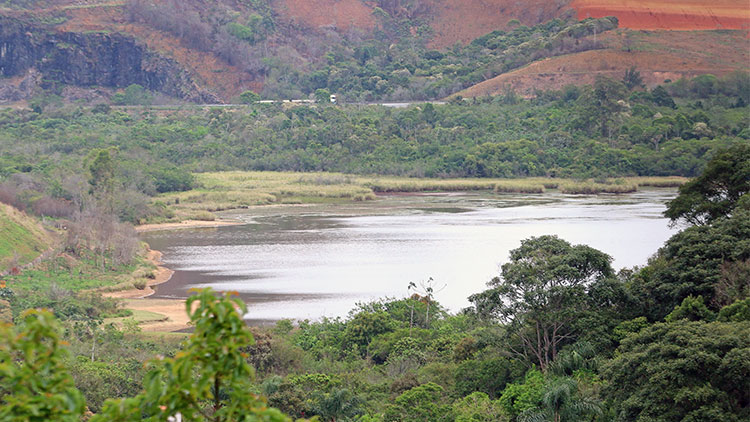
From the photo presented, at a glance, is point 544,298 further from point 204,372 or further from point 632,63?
point 632,63

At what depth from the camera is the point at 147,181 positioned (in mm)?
67688

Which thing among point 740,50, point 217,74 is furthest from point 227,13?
point 740,50

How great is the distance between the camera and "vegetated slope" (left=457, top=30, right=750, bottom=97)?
338 ft

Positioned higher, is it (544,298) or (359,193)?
(359,193)

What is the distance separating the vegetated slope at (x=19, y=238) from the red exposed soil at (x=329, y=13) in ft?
331

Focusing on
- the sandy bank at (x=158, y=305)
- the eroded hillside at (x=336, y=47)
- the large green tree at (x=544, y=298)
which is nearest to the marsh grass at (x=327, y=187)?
the sandy bank at (x=158, y=305)

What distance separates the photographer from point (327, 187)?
7212 centimetres

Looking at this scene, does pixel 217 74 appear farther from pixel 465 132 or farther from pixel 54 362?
pixel 54 362

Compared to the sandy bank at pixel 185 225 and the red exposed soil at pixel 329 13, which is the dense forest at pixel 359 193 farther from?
the red exposed soil at pixel 329 13

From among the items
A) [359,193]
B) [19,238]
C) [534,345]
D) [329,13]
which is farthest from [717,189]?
[329,13]

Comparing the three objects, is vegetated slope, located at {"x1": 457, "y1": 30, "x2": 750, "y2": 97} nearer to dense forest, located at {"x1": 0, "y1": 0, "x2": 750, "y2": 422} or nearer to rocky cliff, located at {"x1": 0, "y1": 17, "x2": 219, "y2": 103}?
dense forest, located at {"x1": 0, "y1": 0, "x2": 750, "y2": 422}

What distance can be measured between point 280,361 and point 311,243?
82.6ft

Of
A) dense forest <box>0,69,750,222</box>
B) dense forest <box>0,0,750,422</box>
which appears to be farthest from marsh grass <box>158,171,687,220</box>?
dense forest <box>0,69,750,222</box>

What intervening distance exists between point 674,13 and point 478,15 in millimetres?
30734
